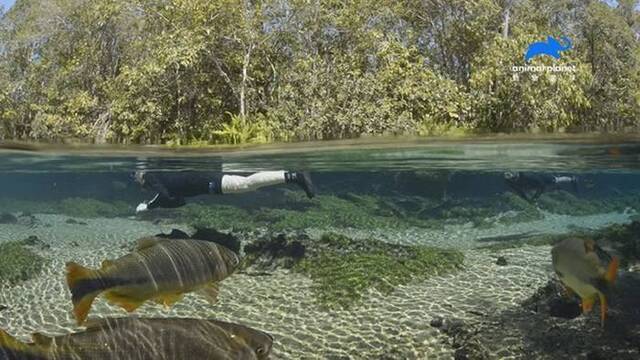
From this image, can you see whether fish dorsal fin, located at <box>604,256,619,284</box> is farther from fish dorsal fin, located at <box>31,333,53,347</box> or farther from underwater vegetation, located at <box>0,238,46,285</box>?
underwater vegetation, located at <box>0,238,46,285</box>

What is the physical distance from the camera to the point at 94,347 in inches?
221

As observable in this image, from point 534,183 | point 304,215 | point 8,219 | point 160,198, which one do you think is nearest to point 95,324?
point 160,198

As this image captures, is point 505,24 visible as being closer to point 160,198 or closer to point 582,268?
point 160,198

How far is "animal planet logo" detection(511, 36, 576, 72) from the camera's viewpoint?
22.4 metres

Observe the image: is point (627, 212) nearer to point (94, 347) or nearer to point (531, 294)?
point (531, 294)

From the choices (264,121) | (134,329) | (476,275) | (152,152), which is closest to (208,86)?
(264,121)

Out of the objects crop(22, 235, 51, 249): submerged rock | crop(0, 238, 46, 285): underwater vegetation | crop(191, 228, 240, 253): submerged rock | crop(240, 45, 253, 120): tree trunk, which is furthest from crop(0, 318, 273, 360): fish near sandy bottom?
crop(240, 45, 253, 120): tree trunk

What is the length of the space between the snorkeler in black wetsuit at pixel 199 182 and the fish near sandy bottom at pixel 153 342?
12.2 metres

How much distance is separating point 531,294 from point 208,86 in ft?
54.4

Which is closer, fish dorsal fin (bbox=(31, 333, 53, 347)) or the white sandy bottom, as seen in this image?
fish dorsal fin (bbox=(31, 333, 53, 347))

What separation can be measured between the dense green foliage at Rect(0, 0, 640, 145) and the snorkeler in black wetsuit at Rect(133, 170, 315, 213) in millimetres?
2006

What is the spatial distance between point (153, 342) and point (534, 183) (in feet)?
60.8

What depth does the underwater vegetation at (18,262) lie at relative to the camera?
40.9ft

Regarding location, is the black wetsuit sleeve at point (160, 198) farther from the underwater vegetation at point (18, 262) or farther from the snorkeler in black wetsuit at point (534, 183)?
the snorkeler in black wetsuit at point (534, 183)
